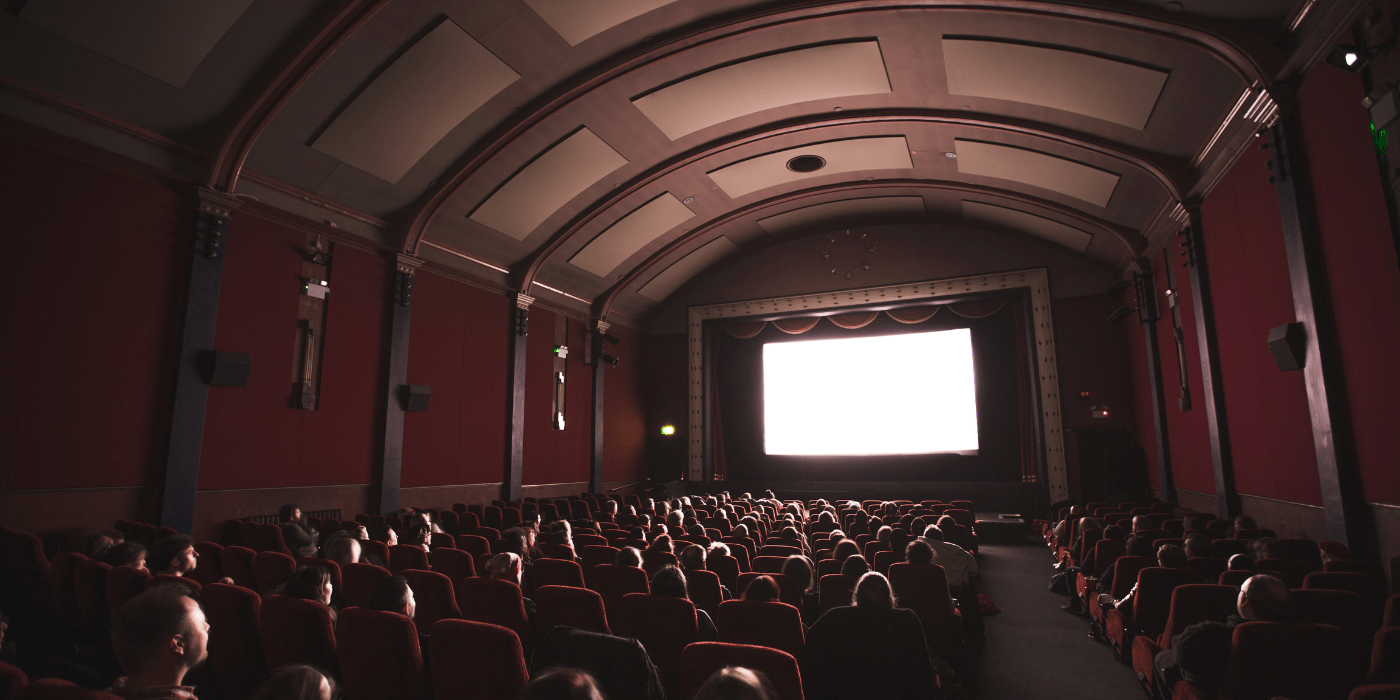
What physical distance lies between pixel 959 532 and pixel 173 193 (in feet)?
33.2

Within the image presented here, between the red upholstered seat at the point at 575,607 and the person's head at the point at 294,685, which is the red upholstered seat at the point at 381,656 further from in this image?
the person's head at the point at 294,685

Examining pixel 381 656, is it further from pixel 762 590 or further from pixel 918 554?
pixel 918 554

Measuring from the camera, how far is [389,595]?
297 cm

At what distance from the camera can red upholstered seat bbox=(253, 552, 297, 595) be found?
415 centimetres

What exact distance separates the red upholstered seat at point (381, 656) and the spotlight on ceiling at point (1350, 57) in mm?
7234

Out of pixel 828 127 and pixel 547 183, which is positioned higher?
pixel 828 127

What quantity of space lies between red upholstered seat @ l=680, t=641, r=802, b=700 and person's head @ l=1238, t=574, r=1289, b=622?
2441mm

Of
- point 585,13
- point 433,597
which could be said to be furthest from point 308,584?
point 585,13

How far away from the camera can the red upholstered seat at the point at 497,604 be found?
11.6ft

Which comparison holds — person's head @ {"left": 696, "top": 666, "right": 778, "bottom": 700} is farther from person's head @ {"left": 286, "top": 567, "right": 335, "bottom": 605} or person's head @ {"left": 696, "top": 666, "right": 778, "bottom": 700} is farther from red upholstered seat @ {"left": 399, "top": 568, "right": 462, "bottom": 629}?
red upholstered seat @ {"left": 399, "top": 568, "right": 462, "bottom": 629}

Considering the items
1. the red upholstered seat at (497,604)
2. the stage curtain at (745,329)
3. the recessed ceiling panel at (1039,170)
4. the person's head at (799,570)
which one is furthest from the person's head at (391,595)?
the stage curtain at (745,329)

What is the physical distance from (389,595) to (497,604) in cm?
73

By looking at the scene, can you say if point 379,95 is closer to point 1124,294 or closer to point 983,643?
point 983,643

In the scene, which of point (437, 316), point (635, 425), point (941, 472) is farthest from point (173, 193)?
point (941, 472)
